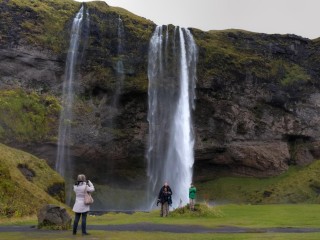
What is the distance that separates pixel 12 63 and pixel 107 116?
15.1 metres

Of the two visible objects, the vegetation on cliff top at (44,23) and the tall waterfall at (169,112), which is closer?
the vegetation on cliff top at (44,23)

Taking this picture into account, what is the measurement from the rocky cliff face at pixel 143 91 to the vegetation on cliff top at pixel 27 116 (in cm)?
27

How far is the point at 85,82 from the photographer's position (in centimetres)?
6862

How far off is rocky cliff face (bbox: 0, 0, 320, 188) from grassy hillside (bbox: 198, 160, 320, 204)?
1.67 metres

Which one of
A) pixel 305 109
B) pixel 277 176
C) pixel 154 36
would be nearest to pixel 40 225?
pixel 154 36

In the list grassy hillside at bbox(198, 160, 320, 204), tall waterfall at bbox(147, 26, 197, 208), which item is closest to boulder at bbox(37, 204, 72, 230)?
tall waterfall at bbox(147, 26, 197, 208)

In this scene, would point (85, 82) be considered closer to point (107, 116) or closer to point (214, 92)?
point (107, 116)

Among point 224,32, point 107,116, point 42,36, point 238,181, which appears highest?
point 224,32

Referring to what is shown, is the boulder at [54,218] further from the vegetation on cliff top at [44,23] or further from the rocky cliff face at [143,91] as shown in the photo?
the vegetation on cliff top at [44,23]

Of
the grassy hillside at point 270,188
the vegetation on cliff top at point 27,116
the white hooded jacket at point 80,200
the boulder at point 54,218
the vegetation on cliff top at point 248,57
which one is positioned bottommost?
the boulder at point 54,218

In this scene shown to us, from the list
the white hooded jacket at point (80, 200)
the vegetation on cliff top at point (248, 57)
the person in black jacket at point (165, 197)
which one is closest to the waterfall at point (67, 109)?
the vegetation on cliff top at point (248, 57)

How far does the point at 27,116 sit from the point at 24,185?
33.7 meters

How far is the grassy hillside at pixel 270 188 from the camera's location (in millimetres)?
67500

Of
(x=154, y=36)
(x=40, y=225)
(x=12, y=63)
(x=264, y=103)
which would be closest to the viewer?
(x=40, y=225)
